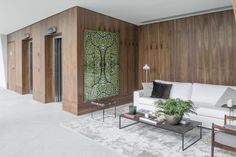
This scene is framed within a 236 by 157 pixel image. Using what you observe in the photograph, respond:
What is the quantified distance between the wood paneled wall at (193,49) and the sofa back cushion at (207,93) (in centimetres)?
53

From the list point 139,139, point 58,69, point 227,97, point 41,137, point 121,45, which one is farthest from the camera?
point 58,69

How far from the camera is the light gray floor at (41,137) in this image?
310cm

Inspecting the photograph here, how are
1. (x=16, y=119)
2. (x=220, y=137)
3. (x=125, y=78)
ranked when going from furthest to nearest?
(x=125, y=78) → (x=16, y=119) → (x=220, y=137)

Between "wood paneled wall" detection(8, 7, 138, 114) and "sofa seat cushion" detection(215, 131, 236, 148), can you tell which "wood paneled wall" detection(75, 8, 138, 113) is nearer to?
"wood paneled wall" detection(8, 7, 138, 114)

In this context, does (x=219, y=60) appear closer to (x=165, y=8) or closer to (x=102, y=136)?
(x=165, y=8)

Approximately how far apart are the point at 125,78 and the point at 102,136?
10.4 feet

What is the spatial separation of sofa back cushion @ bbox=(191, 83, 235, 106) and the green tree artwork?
2.40 metres

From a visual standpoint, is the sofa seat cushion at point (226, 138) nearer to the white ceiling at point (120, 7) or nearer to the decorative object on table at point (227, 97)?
the decorative object on table at point (227, 97)

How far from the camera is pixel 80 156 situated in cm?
298

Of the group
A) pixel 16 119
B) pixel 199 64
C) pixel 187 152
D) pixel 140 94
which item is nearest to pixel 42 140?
pixel 16 119

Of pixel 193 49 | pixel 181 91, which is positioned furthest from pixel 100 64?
pixel 193 49

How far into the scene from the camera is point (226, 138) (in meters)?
2.64

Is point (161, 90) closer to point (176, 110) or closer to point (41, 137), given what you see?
point (176, 110)

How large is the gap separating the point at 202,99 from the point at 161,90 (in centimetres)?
100
